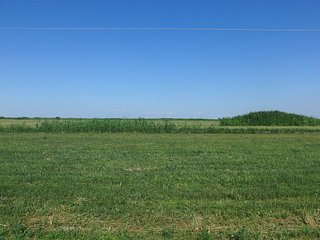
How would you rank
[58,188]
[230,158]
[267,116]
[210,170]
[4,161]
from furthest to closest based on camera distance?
[267,116]
[230,158]
[4,161]
[210,170]
[58,188]

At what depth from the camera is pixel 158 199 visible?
34.3 feet

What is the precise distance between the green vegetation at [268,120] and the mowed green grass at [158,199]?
1930 inches

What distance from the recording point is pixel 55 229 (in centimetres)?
797

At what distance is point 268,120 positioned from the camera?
66.5 m

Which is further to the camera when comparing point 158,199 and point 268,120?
point 268,120

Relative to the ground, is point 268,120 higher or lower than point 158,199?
higher

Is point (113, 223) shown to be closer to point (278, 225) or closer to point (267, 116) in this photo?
point (278, 225)

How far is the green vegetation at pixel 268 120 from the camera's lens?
66125 millimetres

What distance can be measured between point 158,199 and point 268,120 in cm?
5816

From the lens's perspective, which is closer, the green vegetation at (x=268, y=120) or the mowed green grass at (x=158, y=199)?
the mowed green grass at (x=158, y=199)

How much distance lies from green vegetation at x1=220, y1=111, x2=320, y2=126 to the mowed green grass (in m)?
49.0

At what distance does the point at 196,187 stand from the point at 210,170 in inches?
135

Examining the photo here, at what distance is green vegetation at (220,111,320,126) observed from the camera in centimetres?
6612

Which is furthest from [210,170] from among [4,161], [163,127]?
[163,127]
